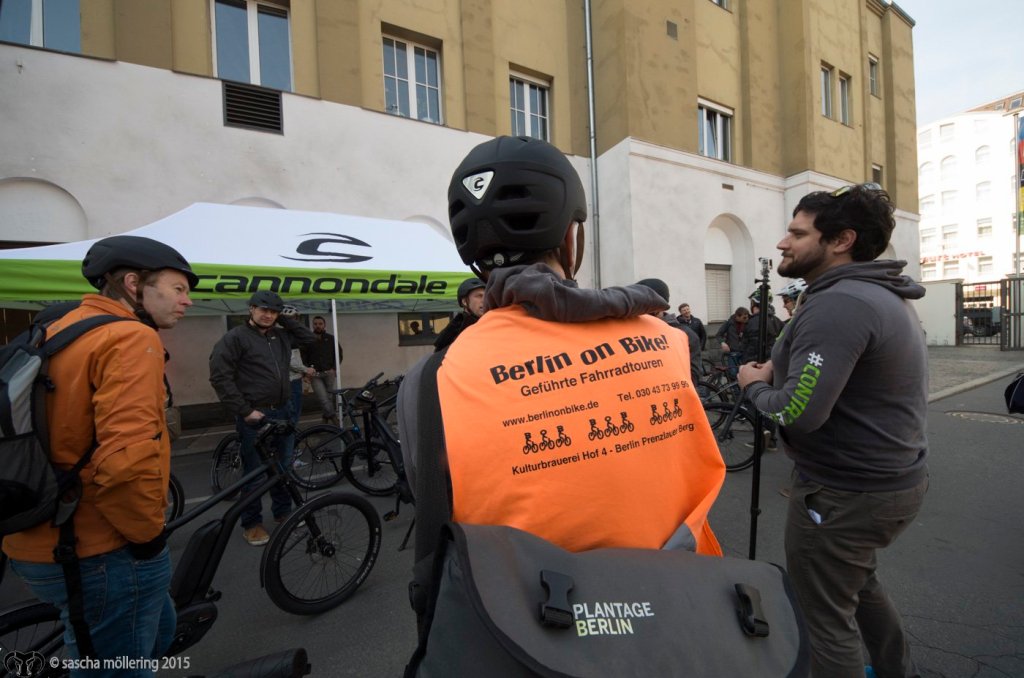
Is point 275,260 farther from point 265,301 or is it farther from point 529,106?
point 529,106

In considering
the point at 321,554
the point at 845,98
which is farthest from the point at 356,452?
the point at 845,98

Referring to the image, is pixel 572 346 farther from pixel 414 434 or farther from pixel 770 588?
pixel 770 588

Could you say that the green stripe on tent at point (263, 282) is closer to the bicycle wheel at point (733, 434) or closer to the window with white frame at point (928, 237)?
the bicycle wheel at point (733, 434)

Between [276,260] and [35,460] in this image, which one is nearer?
[35,460]

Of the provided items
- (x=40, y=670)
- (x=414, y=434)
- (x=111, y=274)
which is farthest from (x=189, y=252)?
(x=414, y=434)

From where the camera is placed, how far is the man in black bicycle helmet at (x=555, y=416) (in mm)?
810

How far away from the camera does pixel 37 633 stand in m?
2.00

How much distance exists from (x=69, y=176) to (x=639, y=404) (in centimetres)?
955

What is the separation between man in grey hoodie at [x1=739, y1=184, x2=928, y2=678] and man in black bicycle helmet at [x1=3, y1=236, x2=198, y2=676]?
229 centimetres

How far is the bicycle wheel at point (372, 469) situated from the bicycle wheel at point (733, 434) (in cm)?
363

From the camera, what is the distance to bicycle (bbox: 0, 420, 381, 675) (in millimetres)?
2439

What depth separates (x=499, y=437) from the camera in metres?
0.81

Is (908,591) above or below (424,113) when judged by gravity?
below

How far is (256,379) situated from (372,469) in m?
1.45
